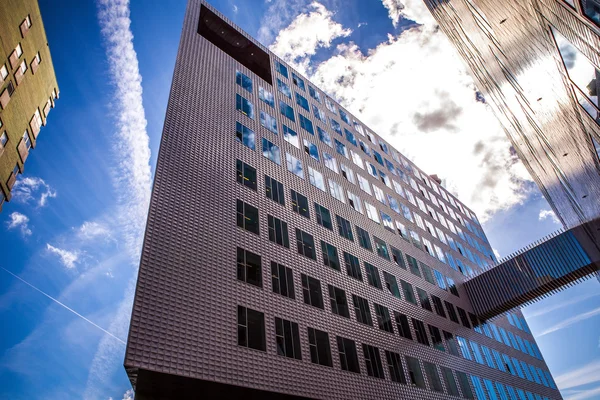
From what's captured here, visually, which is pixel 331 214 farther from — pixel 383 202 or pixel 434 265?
pixel 434 265

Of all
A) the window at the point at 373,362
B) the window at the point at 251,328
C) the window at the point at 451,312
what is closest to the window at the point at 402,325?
the window at the point at 373,362

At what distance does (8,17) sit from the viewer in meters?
31.2

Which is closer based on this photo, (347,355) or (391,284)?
(347,355)

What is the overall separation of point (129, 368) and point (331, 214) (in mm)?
19085

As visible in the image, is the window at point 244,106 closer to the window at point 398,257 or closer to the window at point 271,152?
Result: the window at point 271,152

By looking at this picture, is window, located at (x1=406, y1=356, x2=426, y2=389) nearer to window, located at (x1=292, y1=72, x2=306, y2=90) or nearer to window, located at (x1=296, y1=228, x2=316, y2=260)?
window, located at (x1=296, y1=228, x2=316, y2=260)

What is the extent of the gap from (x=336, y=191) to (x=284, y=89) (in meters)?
11.8

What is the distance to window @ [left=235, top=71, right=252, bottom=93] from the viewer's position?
3130 centimetres

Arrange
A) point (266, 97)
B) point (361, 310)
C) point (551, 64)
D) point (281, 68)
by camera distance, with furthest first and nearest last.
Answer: point (281, 68)
point (266, 97)
point (361, 310)
point (551, 64)

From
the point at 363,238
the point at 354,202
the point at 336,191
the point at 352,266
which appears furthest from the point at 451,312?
the point at 336,191

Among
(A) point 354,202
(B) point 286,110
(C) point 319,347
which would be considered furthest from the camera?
(B) point 286,110

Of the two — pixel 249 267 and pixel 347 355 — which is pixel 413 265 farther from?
pixel 249 267

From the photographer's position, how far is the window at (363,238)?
31203 millimetres

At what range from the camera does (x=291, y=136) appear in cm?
3228
